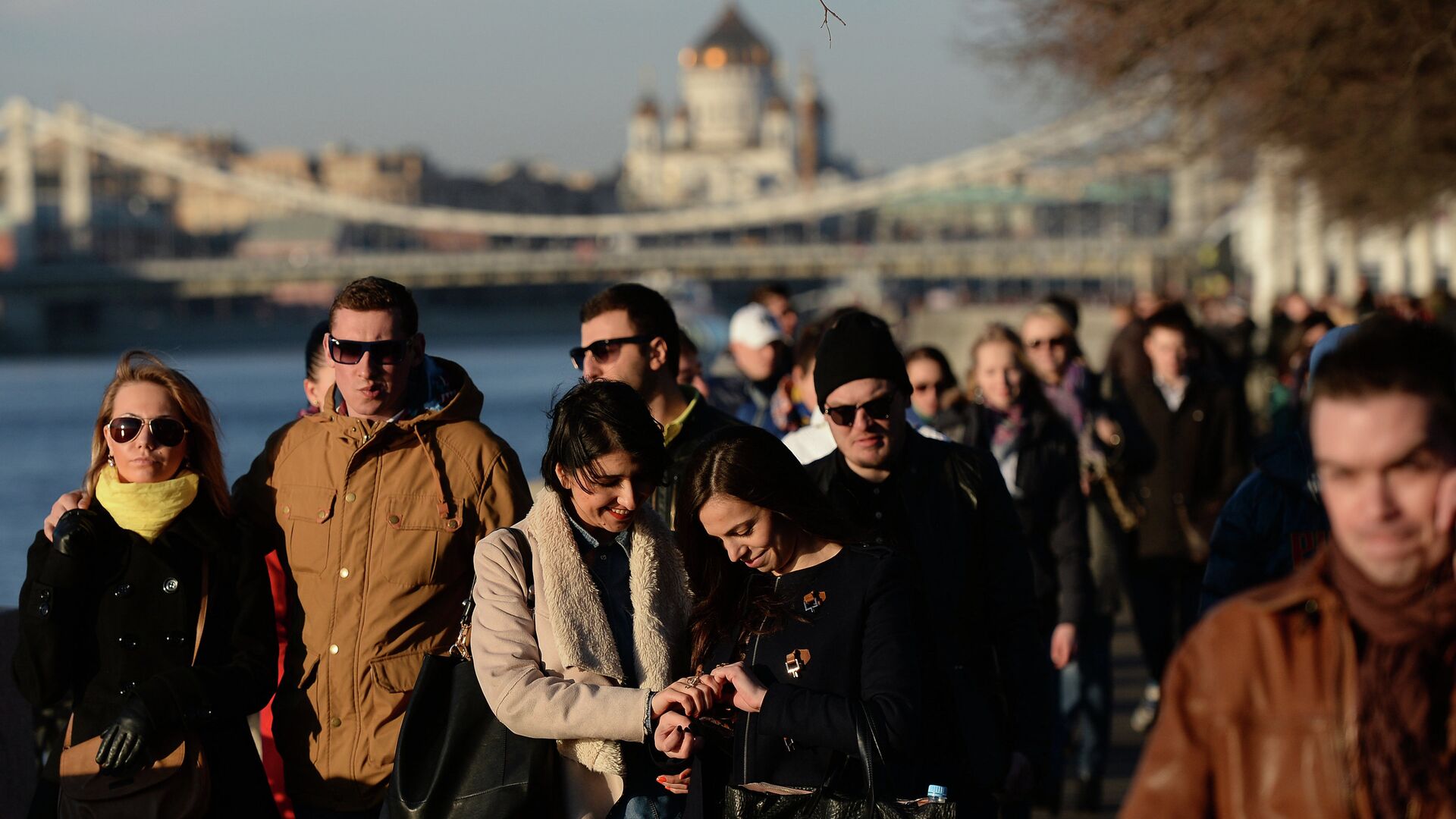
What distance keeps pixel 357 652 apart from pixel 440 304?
212 feet

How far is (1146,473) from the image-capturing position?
555cm

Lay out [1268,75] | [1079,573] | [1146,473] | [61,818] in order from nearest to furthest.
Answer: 1. [61,818]
2. [1079,573]
3. [1146,473]
4. [1268,75]

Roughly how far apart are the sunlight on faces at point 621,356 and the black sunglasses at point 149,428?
0.82 metres

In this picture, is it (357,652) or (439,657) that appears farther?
(357,652)

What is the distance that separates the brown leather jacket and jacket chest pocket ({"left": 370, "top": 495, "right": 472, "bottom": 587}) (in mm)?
1564

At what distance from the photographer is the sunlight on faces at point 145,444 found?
2.96 m

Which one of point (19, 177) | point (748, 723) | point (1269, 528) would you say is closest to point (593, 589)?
point (748, 723)

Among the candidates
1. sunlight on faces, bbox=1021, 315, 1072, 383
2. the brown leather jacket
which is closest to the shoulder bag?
the brown leather jacket

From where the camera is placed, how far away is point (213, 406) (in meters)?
3.37

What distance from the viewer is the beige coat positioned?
254 centimetres

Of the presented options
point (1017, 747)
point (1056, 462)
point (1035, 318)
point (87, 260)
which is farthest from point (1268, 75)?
point (87, 260)

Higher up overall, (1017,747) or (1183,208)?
(1183,208)

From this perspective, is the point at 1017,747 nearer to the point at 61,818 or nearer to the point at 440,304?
the point at 61,818

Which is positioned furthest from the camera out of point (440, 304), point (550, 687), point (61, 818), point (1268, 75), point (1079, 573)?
point (440, 304)
